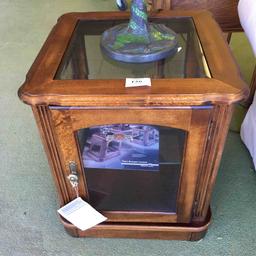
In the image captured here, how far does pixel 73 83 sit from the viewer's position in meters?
0.61

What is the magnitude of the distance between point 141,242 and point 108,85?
1.63 ft

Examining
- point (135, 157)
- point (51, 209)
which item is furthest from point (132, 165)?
point (51, 209)

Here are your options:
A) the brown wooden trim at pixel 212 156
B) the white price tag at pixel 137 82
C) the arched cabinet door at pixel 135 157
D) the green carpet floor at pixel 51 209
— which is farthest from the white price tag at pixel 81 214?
the white price tag at pixel 137 82

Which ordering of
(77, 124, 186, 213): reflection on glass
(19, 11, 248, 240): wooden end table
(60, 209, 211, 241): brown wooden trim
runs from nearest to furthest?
(19, 11, 248, 240): wooden end table
(77, 124, 186, 213): reflection on glass
(60, 209, 211, 241): brown wooden trim

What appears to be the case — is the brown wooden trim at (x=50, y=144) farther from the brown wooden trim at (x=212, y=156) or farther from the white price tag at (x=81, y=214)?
the brown wooden trim at (x=212, y=156)

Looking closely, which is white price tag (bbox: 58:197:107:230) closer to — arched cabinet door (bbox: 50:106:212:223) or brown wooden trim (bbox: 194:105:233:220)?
arched cabinet door (bbox: 50:106:212:223)

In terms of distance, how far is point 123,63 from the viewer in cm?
70

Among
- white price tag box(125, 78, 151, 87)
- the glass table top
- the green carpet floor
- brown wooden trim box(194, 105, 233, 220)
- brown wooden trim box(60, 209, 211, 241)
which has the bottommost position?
the green carpet floor

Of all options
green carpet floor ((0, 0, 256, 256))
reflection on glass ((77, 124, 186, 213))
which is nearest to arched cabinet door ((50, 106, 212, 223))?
reflection on glass ((77, 124, 186, 213))

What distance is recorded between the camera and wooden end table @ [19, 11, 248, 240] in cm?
58

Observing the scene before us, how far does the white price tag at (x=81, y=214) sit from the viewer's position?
765 mm

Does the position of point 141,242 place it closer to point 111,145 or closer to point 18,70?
point 111,145

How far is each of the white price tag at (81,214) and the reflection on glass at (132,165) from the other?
35mm

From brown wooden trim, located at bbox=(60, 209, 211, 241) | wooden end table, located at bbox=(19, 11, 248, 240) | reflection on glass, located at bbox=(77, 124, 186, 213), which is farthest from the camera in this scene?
brown wooden trim, located at bbox=(60, 209, 211, 241)
